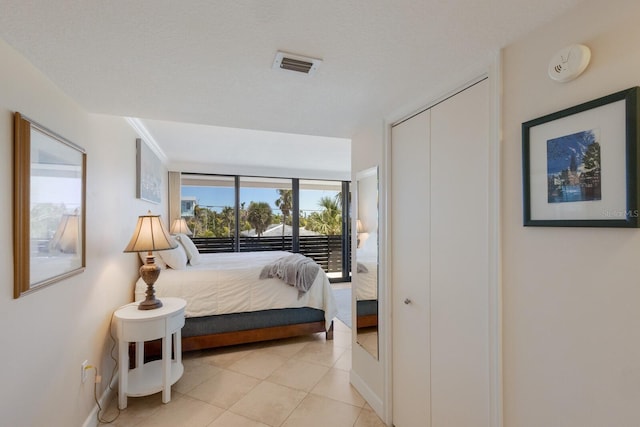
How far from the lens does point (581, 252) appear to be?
99 cm

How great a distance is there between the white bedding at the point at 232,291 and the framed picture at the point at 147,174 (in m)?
0.98

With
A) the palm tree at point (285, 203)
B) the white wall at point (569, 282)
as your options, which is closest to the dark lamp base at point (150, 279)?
the white wall at point (569, 282)

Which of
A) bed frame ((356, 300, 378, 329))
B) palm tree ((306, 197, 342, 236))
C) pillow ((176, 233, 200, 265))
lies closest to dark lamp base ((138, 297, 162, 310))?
pillow ((176, 233, 200, 265))

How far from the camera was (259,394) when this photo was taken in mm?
2436

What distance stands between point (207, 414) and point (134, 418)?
0.50 m

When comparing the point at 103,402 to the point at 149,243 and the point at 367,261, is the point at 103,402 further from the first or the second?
the point at 367,261

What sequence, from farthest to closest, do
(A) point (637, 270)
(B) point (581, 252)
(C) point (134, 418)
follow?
(C) point (134, 418)
(B) point (581, 252)
(A) point (637, 270)

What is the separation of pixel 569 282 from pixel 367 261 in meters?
1.51

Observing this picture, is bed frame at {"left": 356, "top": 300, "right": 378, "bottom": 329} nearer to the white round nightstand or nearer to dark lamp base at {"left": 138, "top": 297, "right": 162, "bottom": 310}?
the white round nightstand

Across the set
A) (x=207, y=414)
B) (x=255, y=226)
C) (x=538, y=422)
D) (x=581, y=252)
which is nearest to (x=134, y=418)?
(x=207, y=414)

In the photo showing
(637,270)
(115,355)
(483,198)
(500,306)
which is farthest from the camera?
(115,355)

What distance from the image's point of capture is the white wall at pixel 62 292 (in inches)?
48.6

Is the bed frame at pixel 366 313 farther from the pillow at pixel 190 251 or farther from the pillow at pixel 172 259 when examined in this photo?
the pillow at pixel 190 251

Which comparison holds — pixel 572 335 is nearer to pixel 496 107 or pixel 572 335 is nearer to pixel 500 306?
pixel 500 306
